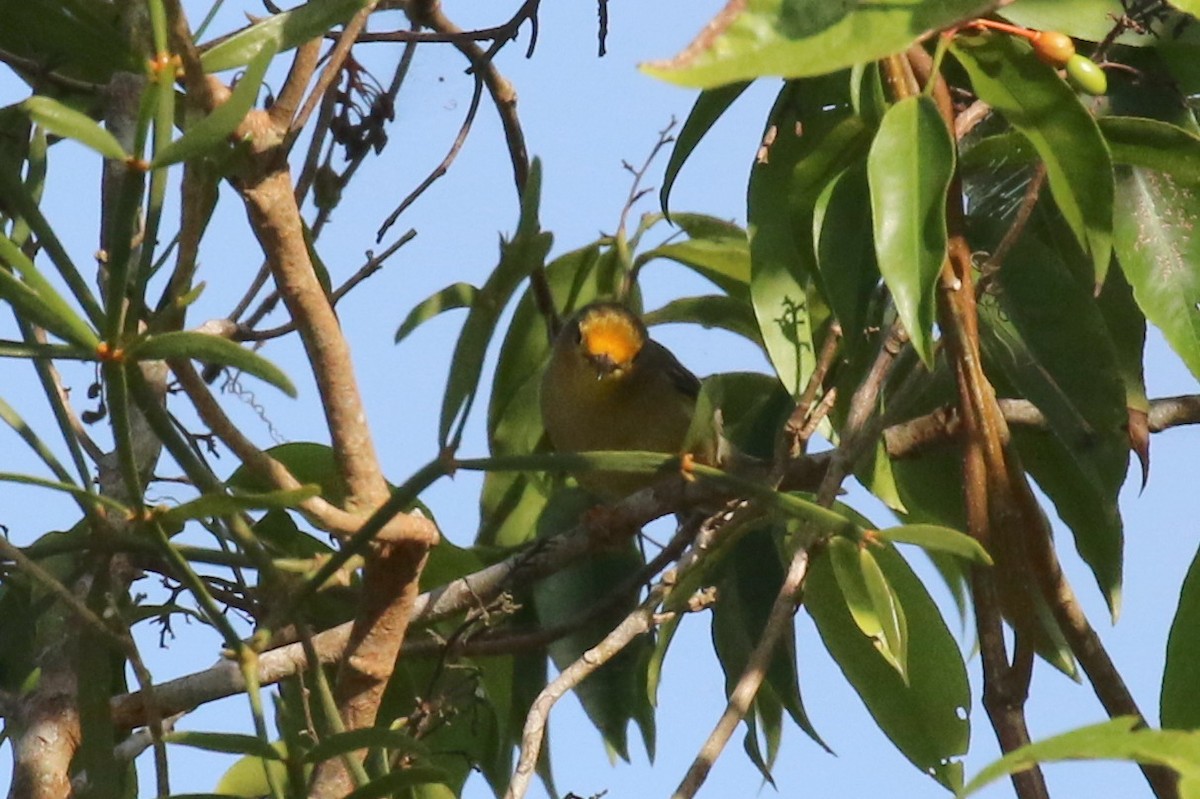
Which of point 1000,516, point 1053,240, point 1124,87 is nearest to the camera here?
point 1000,516

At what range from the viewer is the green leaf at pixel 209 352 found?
1.26 metres

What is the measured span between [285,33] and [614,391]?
2.64 metres

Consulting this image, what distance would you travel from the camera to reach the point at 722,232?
269 cm

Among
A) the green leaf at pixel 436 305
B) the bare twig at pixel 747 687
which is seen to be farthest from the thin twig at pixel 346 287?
the bare twig at pixel 747 687

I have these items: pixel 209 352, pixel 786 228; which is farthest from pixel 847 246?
pixel 209 352

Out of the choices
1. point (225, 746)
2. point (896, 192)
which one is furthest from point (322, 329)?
point (896, 192)

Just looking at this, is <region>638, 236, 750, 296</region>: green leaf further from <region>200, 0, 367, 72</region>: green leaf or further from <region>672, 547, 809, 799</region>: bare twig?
<region>200, 0, 367, 72</region>: green leaf

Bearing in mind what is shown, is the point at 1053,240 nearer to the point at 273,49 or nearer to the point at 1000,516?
the point at 1000,516

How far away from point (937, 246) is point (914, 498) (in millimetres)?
1077

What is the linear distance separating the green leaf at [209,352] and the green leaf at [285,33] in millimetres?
315

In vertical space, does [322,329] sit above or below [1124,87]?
below

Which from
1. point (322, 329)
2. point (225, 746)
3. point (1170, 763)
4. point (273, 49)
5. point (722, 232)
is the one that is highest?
point (722, 232)

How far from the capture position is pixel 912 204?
4.76ft

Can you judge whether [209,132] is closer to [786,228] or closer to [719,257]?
[786,228]
